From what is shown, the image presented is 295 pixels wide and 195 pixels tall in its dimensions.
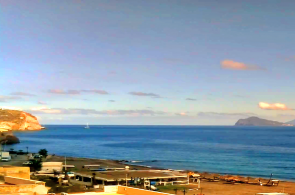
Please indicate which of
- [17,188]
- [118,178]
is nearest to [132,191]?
[17,188]

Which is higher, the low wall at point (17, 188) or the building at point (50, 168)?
the low wall at point (17, 188)

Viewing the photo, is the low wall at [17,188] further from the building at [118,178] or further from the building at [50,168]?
the building at [50,168]

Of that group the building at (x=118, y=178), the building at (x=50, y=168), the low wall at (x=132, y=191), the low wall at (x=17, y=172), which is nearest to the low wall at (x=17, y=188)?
the low wall at (x=132, y=191)

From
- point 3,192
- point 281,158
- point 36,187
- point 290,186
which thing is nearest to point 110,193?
point 36,187

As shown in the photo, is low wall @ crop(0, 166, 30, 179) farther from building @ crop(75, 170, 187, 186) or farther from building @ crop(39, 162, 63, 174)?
building @ crop(39, 162, 63, 174)

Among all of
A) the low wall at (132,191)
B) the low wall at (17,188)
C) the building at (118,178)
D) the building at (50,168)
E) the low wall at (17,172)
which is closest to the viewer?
the low wall at (132,191)

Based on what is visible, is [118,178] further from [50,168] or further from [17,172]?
[17,172]

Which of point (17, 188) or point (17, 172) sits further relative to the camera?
point (17, 172)

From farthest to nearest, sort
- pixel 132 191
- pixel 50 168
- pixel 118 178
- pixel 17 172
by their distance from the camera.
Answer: pixel 50 168, pixel 118 178, pixel 17 172, pixel 132 191

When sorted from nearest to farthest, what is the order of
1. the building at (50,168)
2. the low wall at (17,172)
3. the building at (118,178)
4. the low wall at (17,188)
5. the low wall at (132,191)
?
the low wall at (132,191), the low wall at (17,188), the low wall at (17,172), the building at (118,178), the building at (50,168)

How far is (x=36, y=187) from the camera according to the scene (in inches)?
763

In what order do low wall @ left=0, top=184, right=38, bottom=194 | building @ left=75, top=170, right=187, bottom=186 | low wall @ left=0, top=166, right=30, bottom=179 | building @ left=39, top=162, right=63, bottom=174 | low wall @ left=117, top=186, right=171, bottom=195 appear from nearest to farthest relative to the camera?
low wall @ left=117, top=186, right=171, bottom=195
low wall @ left=0, top=184, right=38, bottom=194
low wall @ left=0, top=166, right=30, bottom=179
building @ left=75, top=170, right=187, bottom=186
building @ left=39, top=162, right=63, bottom=174

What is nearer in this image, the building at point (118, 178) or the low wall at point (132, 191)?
the low wall at point (132, 191)

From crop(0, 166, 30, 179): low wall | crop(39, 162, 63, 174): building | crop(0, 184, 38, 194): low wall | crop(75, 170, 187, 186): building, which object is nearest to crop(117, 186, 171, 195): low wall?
crop(0, 184, 38, 194): low wall
